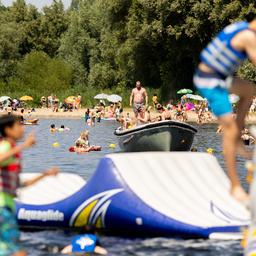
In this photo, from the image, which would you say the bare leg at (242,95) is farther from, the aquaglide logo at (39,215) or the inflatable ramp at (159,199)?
the aquaglide logo at (39,215)

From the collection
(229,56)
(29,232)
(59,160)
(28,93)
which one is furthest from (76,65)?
(229,56)

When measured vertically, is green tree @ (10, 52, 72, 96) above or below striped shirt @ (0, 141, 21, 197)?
above

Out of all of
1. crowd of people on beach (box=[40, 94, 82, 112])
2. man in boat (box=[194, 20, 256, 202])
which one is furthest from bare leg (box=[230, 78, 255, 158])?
crowd of people on beach (box=[40, 94, 82, 112])

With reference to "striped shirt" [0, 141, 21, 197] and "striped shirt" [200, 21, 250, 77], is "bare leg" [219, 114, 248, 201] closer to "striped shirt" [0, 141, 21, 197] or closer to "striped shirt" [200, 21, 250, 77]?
"striped shirt" [200, 21, 250, 77]

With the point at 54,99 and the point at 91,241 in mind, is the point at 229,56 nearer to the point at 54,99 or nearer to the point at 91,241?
the point at 91,241

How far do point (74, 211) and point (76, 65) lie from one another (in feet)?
257

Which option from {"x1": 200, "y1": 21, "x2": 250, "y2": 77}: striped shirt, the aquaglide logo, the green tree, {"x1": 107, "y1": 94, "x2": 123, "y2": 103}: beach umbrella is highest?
the green tree

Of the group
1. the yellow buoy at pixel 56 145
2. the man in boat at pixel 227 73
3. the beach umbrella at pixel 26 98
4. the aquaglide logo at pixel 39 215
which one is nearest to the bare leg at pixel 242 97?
the man in boat at pixel 227 73

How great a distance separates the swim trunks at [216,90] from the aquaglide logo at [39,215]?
7.83 m

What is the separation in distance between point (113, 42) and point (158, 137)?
5055cm

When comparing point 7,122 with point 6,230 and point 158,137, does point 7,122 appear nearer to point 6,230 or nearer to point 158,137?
point 6,230

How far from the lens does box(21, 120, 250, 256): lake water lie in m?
11.3

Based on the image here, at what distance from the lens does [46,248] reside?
11.8 metres

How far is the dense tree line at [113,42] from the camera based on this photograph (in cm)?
5803
